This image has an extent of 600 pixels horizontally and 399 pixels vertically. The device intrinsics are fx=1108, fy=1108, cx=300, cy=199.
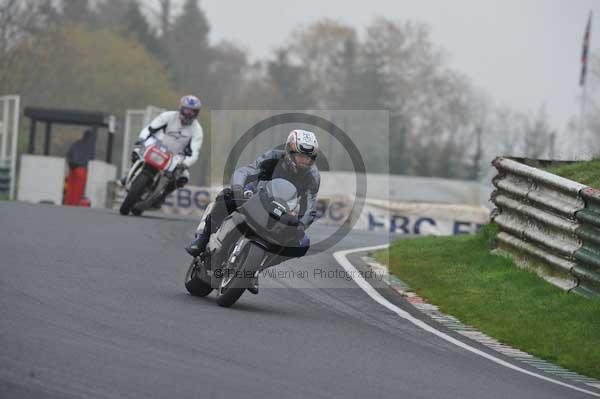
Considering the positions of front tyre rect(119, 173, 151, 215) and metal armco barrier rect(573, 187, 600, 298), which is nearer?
metal armco barrier rect(573, 187, 600, 298)

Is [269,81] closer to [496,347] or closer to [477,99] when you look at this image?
A: [477,99]

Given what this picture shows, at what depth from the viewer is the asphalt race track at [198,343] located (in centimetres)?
620

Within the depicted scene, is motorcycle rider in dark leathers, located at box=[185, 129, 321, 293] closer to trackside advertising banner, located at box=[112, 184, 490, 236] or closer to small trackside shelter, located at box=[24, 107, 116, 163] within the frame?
small trackside shelter, located at box=[24, 107, 116, 163]

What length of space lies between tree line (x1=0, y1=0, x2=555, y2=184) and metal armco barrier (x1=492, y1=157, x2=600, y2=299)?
4681 centimetres

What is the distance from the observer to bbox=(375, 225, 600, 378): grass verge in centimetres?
950

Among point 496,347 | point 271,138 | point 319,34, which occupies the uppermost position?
point 319,34

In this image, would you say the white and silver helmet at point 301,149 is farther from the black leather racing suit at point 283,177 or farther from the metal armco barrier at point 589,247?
the metal armco barrier at point 589,247

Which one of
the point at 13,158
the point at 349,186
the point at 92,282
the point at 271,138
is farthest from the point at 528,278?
the point at 271,138

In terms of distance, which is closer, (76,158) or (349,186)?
(76,158)

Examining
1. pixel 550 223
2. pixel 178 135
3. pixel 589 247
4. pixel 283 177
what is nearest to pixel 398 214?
pixel 178 135

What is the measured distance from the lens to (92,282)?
10.1 metres

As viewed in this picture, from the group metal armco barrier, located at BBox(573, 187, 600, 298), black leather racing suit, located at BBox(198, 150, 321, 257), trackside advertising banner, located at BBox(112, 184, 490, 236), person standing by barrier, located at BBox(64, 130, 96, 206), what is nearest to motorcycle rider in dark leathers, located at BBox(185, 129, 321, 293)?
black leather racing suit, located at BBox(198, 150, 321, 257)

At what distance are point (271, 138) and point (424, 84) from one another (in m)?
40.8

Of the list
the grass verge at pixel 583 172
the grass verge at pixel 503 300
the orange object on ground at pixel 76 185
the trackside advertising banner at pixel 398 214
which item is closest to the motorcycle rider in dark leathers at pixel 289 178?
the grass verge at pixel 503 300
